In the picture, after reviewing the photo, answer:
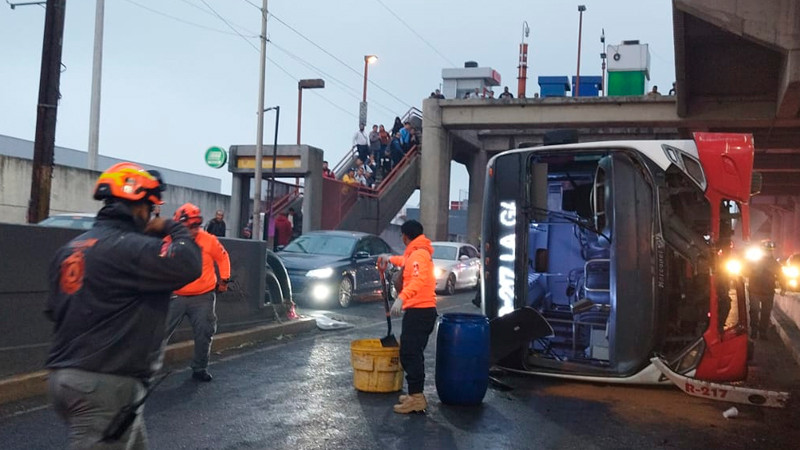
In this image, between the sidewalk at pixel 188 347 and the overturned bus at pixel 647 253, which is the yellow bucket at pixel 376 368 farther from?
the sidewalk at pixel 188 347

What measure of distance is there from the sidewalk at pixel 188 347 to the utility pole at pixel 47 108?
3.16 metres

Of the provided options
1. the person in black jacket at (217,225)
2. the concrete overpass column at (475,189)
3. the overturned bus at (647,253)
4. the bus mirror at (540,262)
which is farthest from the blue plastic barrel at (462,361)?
the concrete overpass column at (475,189)

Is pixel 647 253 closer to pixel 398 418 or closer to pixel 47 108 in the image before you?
pixel 398 418

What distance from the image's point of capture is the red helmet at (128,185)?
323cm

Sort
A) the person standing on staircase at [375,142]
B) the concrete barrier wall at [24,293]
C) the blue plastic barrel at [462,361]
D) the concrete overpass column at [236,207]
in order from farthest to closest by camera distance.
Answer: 1. the person standing on staircase at [375,142]
2. the concrete overpass column at [236,207]
3. the blue plastic barrel at [462,361]
4. the concrete barrier wall at [24,293]

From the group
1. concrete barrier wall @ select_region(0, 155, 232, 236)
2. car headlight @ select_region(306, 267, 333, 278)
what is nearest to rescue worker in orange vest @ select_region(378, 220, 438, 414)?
car headlight @ select_region(306, 267, 333, 278)

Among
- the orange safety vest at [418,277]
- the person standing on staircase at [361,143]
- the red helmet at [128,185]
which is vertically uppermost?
the person standing on staircase at [361,143]

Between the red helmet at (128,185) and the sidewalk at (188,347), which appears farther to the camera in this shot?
the sidewalk at (188,347)

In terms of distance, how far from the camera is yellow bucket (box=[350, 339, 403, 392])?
7750mm

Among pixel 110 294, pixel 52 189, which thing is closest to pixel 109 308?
pixel 110 294

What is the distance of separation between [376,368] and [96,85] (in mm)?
19449

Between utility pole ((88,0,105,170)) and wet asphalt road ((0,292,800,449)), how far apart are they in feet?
54.6

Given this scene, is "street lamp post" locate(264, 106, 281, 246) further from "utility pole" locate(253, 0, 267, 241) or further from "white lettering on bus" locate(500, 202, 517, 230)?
"white lettering on bus" locate(500, 202, 517, 230)

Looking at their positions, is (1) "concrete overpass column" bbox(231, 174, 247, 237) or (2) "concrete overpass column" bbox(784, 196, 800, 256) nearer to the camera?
(1) "concrete overpass column" bbox(231, 174, 247, 237)
